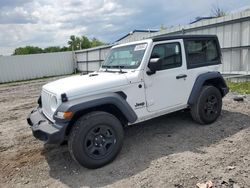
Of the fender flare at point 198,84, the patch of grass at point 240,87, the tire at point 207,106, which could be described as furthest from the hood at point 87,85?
the patch of grass at point 240,87

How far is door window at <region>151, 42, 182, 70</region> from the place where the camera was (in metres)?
4.91

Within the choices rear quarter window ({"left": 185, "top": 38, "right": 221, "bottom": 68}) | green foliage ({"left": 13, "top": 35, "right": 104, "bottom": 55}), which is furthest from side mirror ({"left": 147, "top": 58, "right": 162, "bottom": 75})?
green foliage ({"left": 13, "top": 35, "right": 104, "bottom": 55})

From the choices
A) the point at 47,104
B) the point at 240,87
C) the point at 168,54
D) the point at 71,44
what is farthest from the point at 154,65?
the point at 71,44

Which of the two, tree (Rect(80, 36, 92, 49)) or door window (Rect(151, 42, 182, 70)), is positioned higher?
tree (Rect(80, 36, 92, 49))

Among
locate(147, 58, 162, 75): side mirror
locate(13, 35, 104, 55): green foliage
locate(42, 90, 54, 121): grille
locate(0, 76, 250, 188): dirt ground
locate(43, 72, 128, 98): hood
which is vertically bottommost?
locate(0, 76, 250, 188): dirt ground

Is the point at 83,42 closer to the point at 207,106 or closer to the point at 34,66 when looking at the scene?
the point at 34,66

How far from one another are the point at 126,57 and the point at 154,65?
770 mm

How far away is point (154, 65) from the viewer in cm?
455

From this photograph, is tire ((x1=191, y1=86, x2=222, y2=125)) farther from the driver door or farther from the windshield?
the windshield

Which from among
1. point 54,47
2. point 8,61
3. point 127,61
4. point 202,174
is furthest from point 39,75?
point 54,47

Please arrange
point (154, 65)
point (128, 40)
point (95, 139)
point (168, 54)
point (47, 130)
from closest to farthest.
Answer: point (47, 130) < point (95, 139) < point (154, 65) < point (168, 54) < point (128, 40)

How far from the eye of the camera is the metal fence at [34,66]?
78.2 feet

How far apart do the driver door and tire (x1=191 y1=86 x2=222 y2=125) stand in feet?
1.21

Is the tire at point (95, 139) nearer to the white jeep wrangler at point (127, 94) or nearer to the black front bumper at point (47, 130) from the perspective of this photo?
the white jeep wrangler at point (127, 94)
